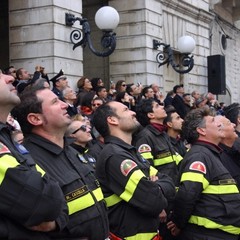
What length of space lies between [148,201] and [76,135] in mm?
1570

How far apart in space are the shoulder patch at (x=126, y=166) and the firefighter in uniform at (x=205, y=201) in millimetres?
747

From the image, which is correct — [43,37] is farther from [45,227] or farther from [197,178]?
[45,227]

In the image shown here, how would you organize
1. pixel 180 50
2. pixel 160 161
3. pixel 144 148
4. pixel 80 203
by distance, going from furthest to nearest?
pixel 180 50
pixel 160 161
pixel 144 148
pixel 80 203

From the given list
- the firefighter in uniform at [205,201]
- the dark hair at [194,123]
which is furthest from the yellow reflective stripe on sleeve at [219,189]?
the dark hair at [194,123]

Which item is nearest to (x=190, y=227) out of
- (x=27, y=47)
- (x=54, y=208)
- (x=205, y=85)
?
(x=54, y=208)

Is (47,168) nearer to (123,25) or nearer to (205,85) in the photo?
(123,25)

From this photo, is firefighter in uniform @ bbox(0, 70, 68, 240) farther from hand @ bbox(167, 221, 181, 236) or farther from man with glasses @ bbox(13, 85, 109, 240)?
hand @ bbox(167, 221, 181, 236)

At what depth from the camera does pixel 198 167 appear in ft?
14.7

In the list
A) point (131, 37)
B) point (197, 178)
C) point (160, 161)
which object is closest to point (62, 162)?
point (197, 178)

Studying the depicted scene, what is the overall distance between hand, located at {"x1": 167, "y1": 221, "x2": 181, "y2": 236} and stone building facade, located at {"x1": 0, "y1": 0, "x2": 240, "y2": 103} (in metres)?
6.76

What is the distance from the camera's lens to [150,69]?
14.5 metres

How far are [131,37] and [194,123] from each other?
1001 centimetres

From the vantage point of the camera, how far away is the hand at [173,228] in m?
4.67

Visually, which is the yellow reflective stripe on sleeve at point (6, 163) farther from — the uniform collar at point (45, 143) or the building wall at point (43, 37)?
the building wall at point (43, 37)
